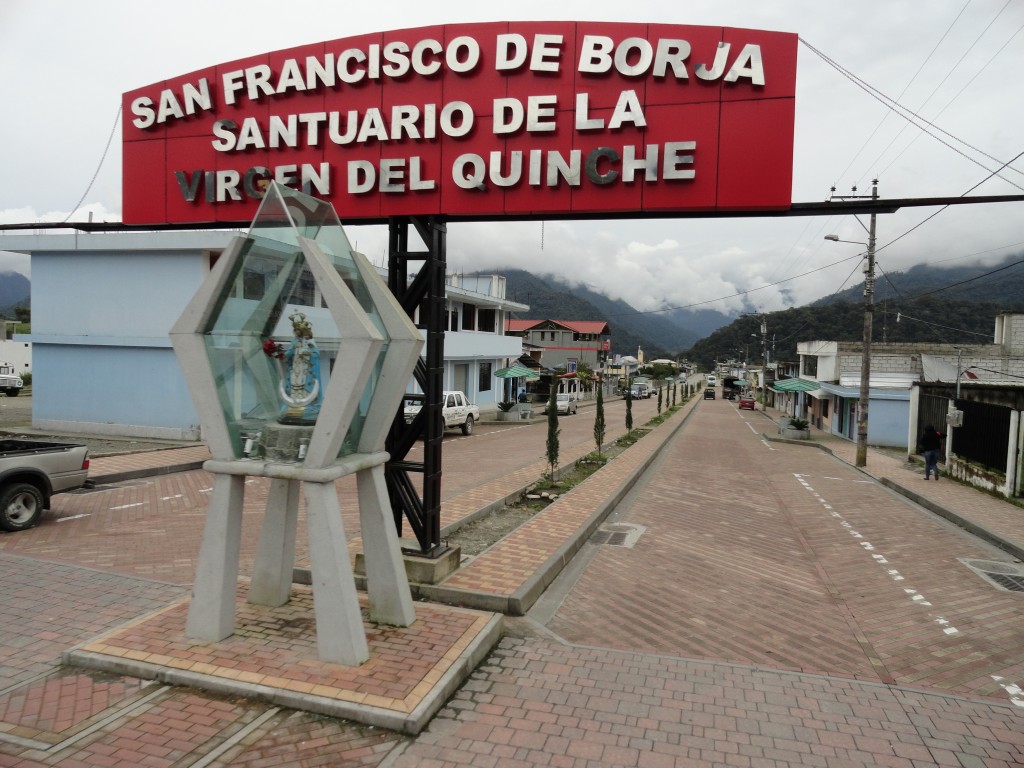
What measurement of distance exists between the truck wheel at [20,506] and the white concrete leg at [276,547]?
513 cm

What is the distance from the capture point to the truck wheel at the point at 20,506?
347 inches

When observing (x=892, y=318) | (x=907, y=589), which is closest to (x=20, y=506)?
(x=907, y=589)

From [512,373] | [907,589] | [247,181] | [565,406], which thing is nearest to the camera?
[247,181]

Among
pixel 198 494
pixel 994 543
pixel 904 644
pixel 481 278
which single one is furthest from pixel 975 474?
pixel 481 278

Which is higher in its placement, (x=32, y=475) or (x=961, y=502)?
(x=32, y=475)

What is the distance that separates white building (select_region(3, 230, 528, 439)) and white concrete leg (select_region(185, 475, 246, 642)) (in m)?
13.7

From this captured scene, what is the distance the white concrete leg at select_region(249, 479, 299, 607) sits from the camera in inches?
237

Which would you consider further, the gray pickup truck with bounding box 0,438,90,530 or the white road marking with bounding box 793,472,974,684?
the gray pickup truck with bounding box 0,438,90,530

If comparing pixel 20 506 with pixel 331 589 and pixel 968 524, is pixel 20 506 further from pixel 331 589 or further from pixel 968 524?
pixel 968 524

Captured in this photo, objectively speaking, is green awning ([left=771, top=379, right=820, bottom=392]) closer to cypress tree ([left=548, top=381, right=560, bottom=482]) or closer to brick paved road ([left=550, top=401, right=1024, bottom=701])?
brick paved road ([left=550, top=401, right=1024, bottom=701])

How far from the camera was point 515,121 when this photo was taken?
7.00 m

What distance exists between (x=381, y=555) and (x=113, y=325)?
16.7 m

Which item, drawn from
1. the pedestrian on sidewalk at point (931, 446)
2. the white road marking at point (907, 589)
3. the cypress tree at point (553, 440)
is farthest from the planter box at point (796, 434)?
the cypress tree at point (553, 440)

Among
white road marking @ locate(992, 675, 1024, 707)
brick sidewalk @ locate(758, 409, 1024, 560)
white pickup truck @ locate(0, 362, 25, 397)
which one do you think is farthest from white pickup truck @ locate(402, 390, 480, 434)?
white pickup truck @ locate(0, 362, 25, 397)
